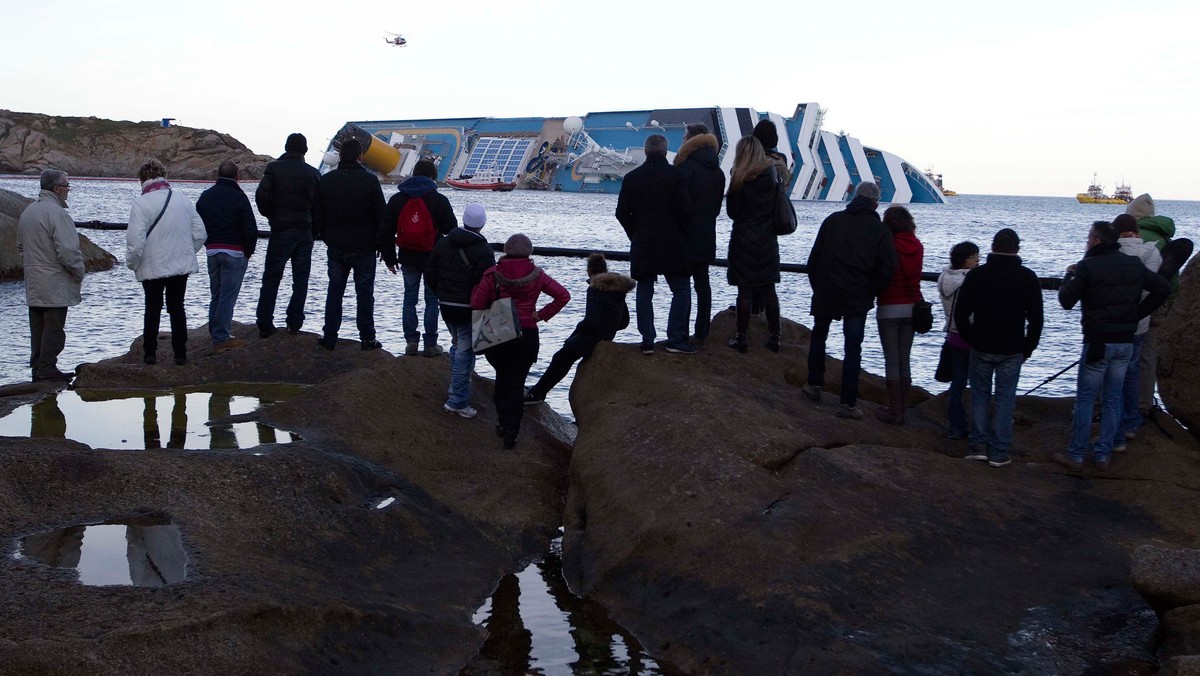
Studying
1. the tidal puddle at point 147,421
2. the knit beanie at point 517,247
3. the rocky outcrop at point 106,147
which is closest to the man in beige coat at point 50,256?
the tidal puddle at point 147,421

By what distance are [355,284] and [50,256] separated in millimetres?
2341

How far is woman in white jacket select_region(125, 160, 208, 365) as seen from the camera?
832cm

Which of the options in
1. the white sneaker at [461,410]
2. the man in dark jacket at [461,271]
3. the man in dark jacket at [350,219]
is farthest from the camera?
the man in dark jacket at [350,219]

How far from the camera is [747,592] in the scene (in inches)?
187

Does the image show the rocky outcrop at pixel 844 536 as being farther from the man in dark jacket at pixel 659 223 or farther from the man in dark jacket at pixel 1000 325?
the man in dark jacket at pixel 659 223

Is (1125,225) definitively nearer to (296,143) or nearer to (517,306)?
(517,306)

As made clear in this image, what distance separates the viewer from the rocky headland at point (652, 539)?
413 centimetres

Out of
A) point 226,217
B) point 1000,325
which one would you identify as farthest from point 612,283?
point 226,217

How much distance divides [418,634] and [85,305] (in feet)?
46.3

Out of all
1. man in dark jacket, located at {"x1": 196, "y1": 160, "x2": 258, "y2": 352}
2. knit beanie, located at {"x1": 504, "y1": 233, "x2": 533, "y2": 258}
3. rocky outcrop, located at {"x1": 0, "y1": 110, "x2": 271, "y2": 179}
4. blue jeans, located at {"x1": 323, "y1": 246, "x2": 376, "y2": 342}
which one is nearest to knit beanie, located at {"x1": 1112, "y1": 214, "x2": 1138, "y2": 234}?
knit beanie, located at {"x1": 504, "y1": 233, "x2": 533, "y2": 258}

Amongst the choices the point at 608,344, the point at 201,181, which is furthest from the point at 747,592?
the point at 201,181

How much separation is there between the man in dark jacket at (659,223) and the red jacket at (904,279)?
1.42 meters

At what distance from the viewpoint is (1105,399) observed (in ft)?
21.7

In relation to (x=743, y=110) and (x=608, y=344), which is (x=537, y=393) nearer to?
(x=608, y=344)
